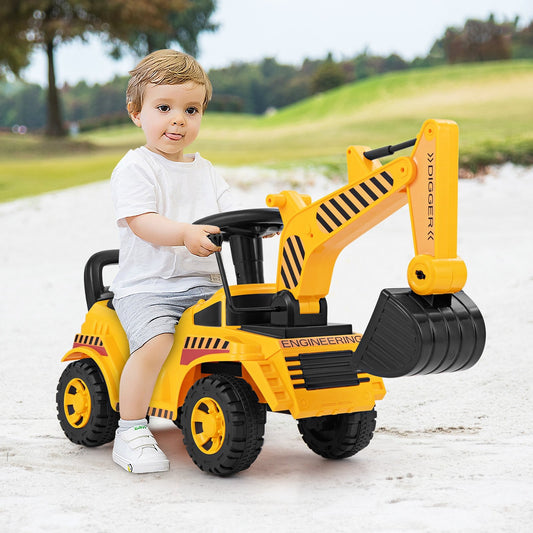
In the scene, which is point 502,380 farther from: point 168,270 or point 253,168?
point 253,168

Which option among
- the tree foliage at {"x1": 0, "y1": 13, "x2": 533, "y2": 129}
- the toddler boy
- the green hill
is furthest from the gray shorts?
the tree foliage at {"x1": 0, "y1": 13, "x2": 533, "y2": 129}

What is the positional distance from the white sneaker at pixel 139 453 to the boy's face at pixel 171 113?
2.92 ft

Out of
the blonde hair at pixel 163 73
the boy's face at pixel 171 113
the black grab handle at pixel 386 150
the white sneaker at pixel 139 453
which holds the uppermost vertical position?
the blonde hair at pixel 163 73

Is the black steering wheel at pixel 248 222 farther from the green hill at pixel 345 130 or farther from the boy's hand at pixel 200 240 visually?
→ the green hill at pixel 345 130

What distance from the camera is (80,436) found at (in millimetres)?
2668

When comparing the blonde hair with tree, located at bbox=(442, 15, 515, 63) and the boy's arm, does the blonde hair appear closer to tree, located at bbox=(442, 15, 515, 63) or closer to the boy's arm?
the boy's arm

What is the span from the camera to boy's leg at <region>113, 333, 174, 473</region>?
2.36 m

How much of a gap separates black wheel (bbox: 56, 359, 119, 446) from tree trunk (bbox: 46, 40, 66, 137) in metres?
15.3

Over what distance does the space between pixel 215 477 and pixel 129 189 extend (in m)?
0.90

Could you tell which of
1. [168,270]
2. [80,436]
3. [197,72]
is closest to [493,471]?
[168,270]

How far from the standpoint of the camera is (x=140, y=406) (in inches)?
95.2

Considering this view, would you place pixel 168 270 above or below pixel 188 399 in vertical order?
above

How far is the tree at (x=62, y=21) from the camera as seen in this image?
52.1 feet

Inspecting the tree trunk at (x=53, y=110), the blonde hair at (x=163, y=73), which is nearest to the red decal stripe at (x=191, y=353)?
the blonde hair at (x=163, y=73)
